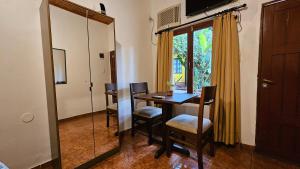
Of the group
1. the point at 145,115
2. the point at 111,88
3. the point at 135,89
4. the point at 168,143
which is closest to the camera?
the point at 168,143

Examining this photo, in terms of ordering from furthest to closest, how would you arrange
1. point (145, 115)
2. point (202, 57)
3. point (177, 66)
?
1. point (177, 66)
2. point (202, 57)
3. point (145, 115)

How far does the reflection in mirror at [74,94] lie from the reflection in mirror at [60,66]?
4 centimetres

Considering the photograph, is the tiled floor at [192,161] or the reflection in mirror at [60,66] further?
→ the tiled floor at [192,161]

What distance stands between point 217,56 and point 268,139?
1259mm

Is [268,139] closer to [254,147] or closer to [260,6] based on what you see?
[254,147]

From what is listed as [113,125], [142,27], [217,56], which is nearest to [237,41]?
[217,56]

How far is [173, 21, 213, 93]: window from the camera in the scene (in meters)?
2.47

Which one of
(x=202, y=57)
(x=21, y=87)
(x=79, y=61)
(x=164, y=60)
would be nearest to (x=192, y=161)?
(x=202, y=57)

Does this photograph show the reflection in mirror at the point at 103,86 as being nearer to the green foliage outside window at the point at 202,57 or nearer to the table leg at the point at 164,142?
the table leg at the point at 164,142

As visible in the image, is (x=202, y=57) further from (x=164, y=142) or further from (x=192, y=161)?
(x=192, y=161)

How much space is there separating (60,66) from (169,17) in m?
2.05

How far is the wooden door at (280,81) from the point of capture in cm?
Answer: 170

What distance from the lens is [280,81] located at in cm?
181

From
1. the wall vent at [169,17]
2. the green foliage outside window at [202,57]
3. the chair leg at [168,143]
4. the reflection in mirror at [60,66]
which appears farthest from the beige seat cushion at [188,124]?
the wall vent at [169,17]
